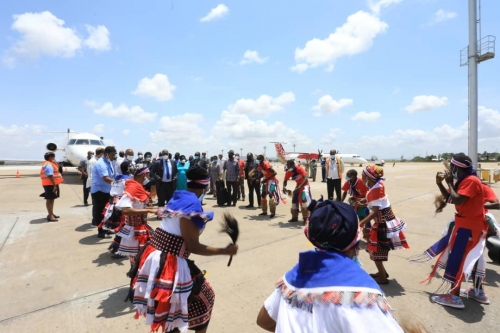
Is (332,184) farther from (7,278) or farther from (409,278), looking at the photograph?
(7,278)

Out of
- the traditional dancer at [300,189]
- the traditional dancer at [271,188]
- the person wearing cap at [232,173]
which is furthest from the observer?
the person wearing cap at [232,173]

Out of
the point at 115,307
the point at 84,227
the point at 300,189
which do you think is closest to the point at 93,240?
the point at 84,227

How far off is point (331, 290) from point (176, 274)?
52.6 inches

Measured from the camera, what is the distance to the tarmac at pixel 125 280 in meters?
3.12

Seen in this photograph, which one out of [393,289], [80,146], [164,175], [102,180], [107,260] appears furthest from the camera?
[80,146]

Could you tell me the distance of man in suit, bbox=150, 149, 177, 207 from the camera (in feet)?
28.6

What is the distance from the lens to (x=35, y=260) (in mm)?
4938

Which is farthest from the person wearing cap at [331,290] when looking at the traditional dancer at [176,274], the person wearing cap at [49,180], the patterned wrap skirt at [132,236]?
the person wearing cap at [49,180]

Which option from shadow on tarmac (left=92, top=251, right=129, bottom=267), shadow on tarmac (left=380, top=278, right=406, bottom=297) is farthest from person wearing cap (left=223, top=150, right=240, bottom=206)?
shadow on tarmac (left=380, top=278, right=406, bottom=297)

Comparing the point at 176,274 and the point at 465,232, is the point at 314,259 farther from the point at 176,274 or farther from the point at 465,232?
the point at 465,232

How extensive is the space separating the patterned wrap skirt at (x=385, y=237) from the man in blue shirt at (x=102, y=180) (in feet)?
17.3

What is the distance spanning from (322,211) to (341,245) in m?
0.17

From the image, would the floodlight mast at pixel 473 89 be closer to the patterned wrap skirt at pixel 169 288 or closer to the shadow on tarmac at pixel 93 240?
the shadow on tarmac at pixel 93 240

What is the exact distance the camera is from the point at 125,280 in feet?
13.7
